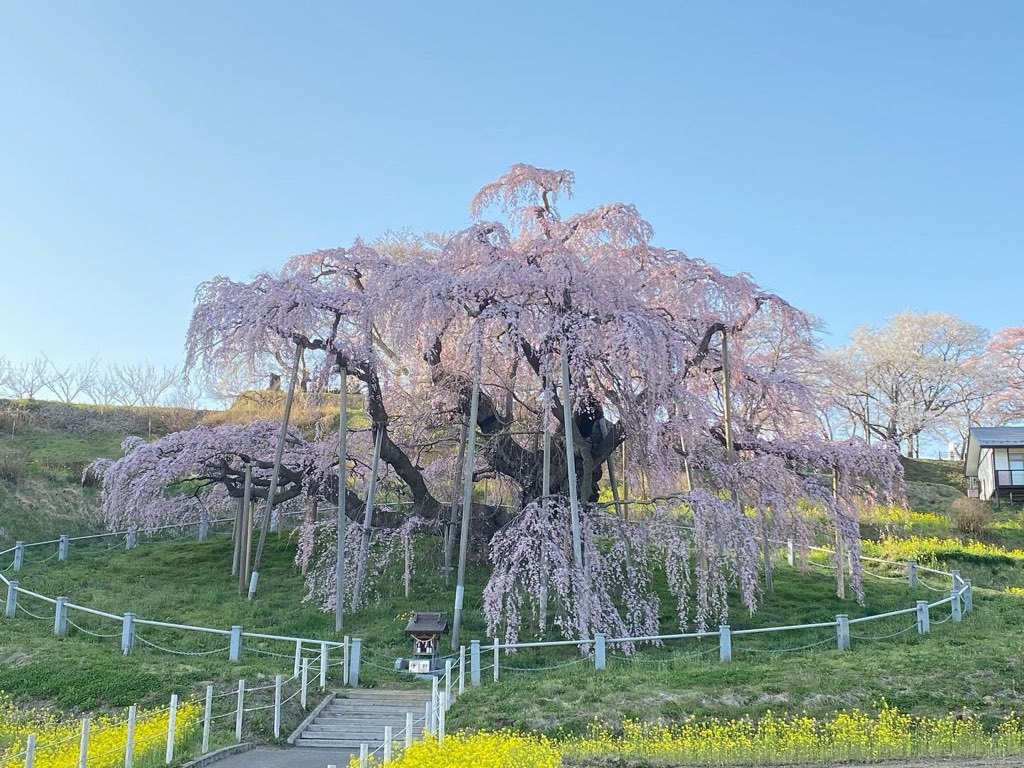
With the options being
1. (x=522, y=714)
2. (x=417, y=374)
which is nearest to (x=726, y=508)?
(x=522, y=714)

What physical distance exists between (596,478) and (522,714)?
901cm

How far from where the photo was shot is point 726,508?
626 inches

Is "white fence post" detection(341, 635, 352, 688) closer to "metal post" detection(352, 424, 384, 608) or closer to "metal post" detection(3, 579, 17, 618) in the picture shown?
"metal post" detection(352, 424, 384, 608)

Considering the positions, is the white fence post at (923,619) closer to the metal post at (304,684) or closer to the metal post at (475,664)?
the metal post at (475,664)

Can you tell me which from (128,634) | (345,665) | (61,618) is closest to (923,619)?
(345,665)

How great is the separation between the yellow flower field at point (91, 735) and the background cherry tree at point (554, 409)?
5588mm

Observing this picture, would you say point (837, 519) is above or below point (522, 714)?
above

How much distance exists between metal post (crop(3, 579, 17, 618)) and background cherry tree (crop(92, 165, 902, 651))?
→ 3105 millimetres

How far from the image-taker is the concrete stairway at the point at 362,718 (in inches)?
464

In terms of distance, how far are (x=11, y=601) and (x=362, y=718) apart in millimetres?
10355

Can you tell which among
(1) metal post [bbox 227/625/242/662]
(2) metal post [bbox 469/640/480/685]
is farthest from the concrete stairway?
(1) metal post [bbox 227/625/242/662]

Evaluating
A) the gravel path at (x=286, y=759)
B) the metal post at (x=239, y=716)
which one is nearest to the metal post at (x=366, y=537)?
the metal post at (x=239, y=716)

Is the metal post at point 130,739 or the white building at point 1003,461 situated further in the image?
the white building at point 1003,461

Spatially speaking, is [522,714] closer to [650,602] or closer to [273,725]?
[273,725]
